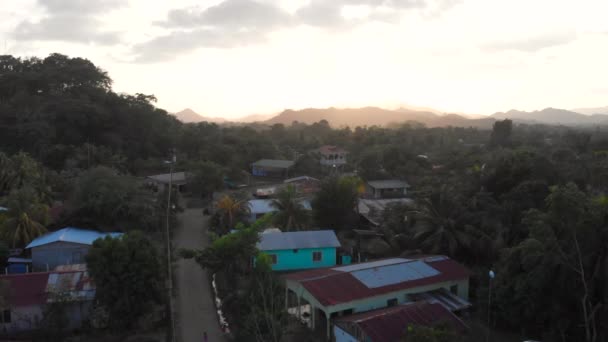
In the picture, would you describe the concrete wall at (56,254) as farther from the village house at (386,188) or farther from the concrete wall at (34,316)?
the village house at (386,188)

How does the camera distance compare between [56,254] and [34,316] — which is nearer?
[34,316]

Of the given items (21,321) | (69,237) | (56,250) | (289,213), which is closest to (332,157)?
(289,213)

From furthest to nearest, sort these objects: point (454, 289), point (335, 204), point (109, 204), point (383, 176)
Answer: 1. point (383, 176)
2. point (335, 204)
3. point (109, 204)
4. point (454, 289)

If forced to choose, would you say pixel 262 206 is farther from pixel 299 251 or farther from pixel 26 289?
pixel 26 289

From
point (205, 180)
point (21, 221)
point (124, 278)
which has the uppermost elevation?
→ point (21, 221)

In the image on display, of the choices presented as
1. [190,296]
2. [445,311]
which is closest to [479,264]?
[445,311]

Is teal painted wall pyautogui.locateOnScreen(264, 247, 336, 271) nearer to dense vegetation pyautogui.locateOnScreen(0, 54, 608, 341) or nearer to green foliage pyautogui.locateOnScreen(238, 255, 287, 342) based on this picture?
dense vegetation pyautogui.locateOnScreen(0, 54, 608, 341)
